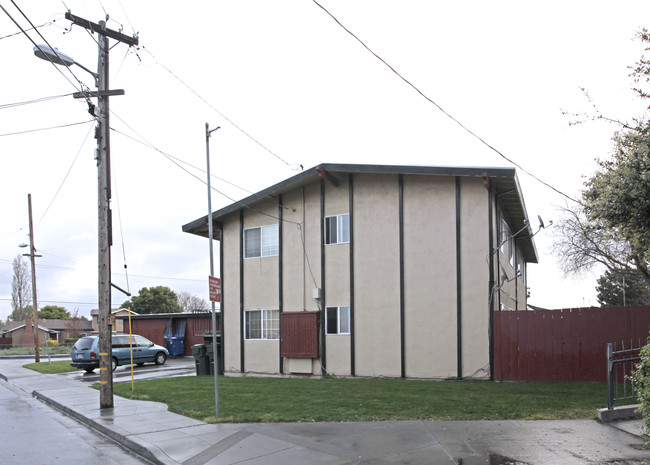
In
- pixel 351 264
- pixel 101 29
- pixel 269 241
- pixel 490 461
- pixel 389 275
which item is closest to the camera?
pixel 490 461

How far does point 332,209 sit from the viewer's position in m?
18.5

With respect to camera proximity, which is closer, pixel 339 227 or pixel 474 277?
pixel 474 277

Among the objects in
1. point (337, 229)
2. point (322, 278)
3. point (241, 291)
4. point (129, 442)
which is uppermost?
point (337, 229)

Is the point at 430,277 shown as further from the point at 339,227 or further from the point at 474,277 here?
the point at 339,227

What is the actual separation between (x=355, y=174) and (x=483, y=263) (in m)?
5.07

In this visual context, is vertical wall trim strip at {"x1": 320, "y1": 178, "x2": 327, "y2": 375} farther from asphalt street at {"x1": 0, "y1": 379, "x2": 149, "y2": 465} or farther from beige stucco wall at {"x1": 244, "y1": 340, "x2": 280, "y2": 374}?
asphalt street at {"x1": 0, "y1": 379, "x2": 149, "y2": 465}

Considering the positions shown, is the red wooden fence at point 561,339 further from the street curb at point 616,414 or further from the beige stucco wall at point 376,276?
the street curb at point 616,414

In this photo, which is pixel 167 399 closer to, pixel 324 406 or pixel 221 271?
pixel 324 406

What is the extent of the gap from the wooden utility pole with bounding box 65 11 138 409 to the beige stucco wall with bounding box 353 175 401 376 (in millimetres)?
7659

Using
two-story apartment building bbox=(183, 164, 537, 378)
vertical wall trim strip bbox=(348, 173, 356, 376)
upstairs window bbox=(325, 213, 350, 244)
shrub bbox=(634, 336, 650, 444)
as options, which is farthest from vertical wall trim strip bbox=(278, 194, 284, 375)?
shrub bbox=(634, 336, 650, 444)

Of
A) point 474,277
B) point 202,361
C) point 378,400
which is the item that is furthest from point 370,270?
point 202,361

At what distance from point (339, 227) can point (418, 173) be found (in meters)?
3.42

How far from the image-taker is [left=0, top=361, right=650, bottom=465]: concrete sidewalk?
7.36 meters

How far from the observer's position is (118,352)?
25688 millimetres
